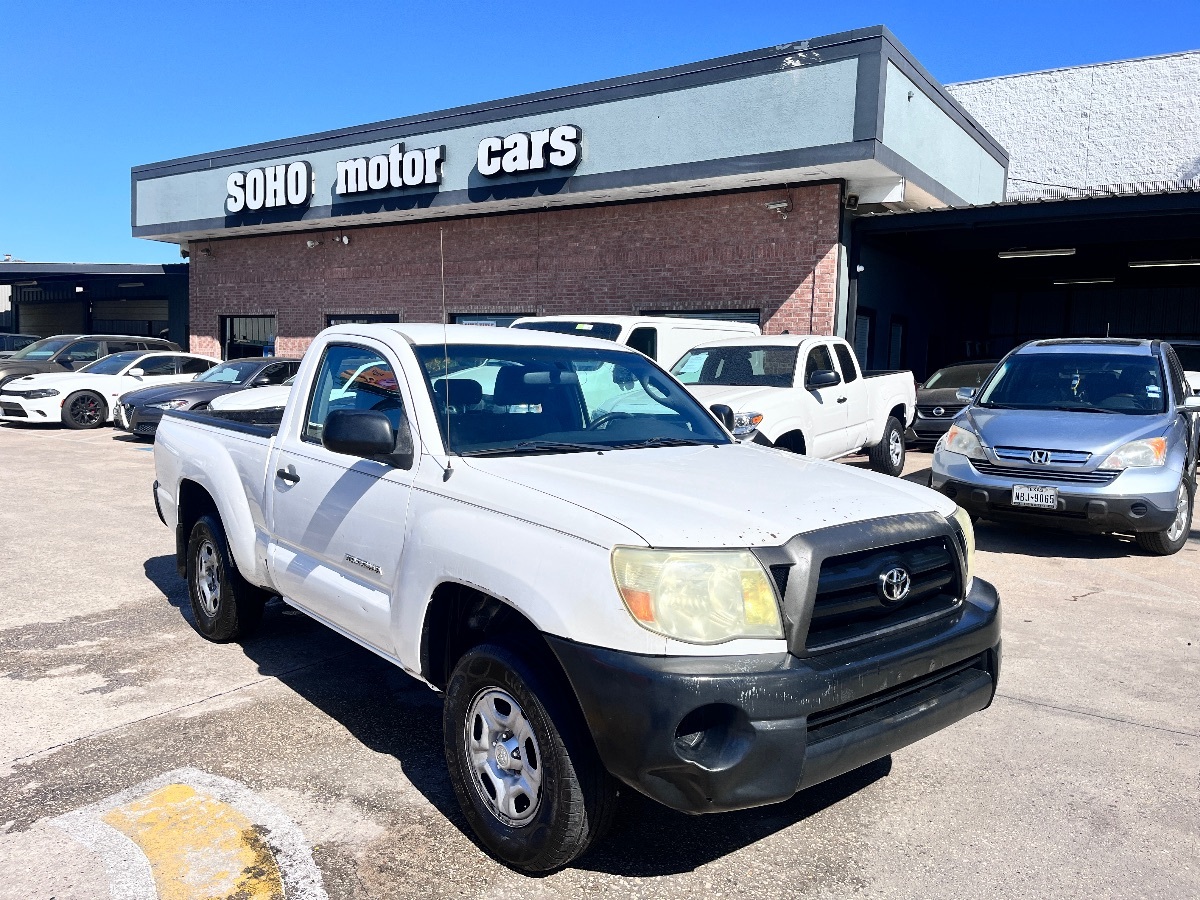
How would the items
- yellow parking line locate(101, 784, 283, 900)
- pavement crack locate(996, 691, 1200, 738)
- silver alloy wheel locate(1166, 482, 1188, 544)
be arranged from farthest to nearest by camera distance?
silver alloy wheel locate(1166, 482, 1188, 544)
pavement crack locate(996, 691, 1200, 738)
yellow parking line locate(101, 784, 283, 900)

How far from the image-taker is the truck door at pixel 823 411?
10.2m

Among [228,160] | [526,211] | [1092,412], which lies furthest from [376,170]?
[1092,412]

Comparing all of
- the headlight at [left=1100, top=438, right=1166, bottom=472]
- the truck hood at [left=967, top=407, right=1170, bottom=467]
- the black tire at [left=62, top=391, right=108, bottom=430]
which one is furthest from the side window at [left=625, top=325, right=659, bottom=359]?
the black tire at [left=62, top=391, right=108, bottom=430]

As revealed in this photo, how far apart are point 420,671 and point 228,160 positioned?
73.4 ft

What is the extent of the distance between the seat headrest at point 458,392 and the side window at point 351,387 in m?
0.19

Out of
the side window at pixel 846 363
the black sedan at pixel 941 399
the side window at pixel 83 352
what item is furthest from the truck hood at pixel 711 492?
the side window at pixel 83 352

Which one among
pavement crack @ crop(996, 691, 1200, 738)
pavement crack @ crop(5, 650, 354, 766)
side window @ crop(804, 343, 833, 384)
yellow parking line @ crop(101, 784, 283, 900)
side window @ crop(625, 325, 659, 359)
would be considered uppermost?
side window @ crop(625, 325, 659, 359)

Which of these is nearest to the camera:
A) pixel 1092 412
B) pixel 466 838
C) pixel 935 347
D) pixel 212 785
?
pixel 466 838

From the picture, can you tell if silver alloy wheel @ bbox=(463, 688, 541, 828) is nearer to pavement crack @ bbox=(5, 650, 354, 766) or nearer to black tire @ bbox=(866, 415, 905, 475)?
pavement crack @ bbox=(5, 650, 354, 766)

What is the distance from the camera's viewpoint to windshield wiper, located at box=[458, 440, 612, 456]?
3.60 meters

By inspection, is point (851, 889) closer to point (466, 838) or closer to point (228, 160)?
point (466, 838)

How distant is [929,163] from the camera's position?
1622cm

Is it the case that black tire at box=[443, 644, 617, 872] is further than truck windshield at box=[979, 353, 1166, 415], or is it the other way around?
truck windshield at box=[979, 353, 1166, 415]

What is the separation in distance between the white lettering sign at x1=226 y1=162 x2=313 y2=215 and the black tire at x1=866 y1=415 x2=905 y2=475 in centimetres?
1432
